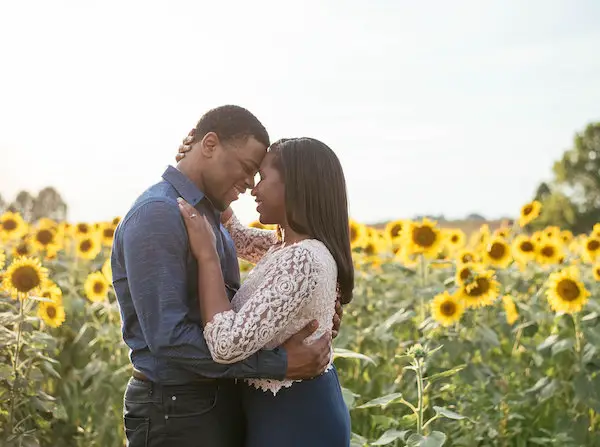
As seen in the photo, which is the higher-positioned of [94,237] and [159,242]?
[159,242]

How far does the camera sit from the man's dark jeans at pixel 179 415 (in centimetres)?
285

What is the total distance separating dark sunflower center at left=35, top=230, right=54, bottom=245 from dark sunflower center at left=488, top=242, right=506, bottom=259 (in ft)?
13.0

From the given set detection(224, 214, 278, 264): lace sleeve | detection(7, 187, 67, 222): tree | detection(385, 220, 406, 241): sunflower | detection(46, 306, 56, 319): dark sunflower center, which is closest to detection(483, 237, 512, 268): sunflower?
detection(385, 220, 406, 241): sunflower

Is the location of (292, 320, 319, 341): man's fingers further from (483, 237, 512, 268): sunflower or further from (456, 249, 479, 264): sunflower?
(483, 237, 512, 268): sunflower

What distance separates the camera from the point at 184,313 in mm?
2709

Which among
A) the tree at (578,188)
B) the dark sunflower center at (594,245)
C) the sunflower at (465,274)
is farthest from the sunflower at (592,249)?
the tree at (578,188)

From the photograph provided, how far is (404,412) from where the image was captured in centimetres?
539

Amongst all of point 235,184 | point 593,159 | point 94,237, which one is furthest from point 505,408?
point 593,159

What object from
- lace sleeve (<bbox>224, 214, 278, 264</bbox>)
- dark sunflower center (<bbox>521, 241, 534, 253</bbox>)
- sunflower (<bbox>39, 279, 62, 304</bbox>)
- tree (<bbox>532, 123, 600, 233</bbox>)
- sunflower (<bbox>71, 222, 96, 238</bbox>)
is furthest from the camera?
tree (<bbox>532, 123, 600, 233</bbox>)

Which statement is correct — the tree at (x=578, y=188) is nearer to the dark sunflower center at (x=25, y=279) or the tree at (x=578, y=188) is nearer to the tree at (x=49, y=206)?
the tree at (x=49, y=206)

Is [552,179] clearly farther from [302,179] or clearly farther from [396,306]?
[302,179]

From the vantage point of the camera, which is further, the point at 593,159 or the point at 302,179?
the point at 593,159

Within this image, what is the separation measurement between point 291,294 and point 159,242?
0.46 m

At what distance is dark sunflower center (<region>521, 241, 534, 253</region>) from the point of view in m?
7.51
